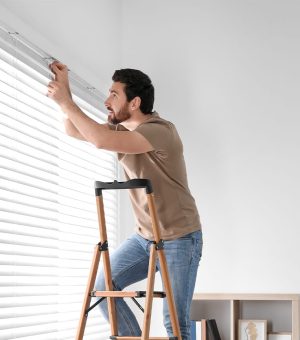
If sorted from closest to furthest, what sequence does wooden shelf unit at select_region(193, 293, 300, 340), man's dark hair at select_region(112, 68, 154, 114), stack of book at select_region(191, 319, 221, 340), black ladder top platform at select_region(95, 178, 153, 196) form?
1. black ladder top platform at select_region(95, 178, 153, 196)
2. man's dark hair at select_region(112, 68, 154, 114)
3. wooden shelf unit at select_region(193, 293, 300, 340)
4. stack of book at select_region(191, 319, 221, 340)

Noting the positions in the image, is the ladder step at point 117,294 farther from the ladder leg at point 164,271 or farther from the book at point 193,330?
the book at point 193,330

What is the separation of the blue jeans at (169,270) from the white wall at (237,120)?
1.42 meters

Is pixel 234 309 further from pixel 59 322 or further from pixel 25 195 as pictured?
pixel 25 195

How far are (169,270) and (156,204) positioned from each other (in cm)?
26

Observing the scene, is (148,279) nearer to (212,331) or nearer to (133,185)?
(133,185)

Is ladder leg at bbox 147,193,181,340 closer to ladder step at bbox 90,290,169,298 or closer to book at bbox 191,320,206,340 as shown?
ladder step at bbox 90,290,169,298

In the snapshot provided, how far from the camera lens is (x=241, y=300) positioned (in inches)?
167

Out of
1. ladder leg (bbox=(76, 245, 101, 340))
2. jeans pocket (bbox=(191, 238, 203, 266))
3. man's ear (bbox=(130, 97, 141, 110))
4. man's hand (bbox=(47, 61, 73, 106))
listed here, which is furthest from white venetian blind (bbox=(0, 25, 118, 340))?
jeans pocket (bbox=(191, 238, 203, 266))

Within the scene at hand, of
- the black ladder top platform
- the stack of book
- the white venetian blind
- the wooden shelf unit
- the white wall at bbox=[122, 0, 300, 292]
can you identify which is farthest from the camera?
the white wall at bbox=[122, 0, 300, 292]

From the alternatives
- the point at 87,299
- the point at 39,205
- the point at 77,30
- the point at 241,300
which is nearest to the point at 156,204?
the point at 87,299

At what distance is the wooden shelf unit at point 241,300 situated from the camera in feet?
13.1

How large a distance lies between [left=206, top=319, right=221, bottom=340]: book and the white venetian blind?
0.61 metres

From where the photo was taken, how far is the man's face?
301cm

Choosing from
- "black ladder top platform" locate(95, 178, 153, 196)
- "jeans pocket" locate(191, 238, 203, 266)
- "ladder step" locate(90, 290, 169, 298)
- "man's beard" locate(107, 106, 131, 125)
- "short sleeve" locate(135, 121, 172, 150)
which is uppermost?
"man's beard" locate(107, 106, 131, 125)
